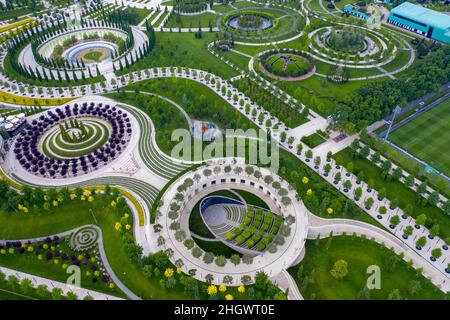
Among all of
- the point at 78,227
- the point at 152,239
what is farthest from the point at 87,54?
the point at 152,239

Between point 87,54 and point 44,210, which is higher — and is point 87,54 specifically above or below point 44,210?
above

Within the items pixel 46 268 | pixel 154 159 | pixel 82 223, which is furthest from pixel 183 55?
pixel 46 268

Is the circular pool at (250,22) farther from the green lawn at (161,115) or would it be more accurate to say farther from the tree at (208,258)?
the tree at (208,258)

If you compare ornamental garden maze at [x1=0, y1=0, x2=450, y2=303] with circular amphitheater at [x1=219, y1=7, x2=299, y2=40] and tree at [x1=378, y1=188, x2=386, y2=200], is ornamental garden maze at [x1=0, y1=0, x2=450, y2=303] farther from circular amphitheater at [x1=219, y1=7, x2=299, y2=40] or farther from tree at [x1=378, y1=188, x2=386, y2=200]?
circular amphitheater at [x1=219, y1=7, x2=299, y2=40]

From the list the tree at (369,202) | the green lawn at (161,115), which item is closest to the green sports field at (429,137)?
the tree at (369,202)

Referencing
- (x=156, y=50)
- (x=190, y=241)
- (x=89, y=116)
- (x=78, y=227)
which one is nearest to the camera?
(x=190, y=241)

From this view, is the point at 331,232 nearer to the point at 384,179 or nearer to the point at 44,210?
the point at 384,179

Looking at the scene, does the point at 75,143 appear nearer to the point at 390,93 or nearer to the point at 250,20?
the point at 390,93
